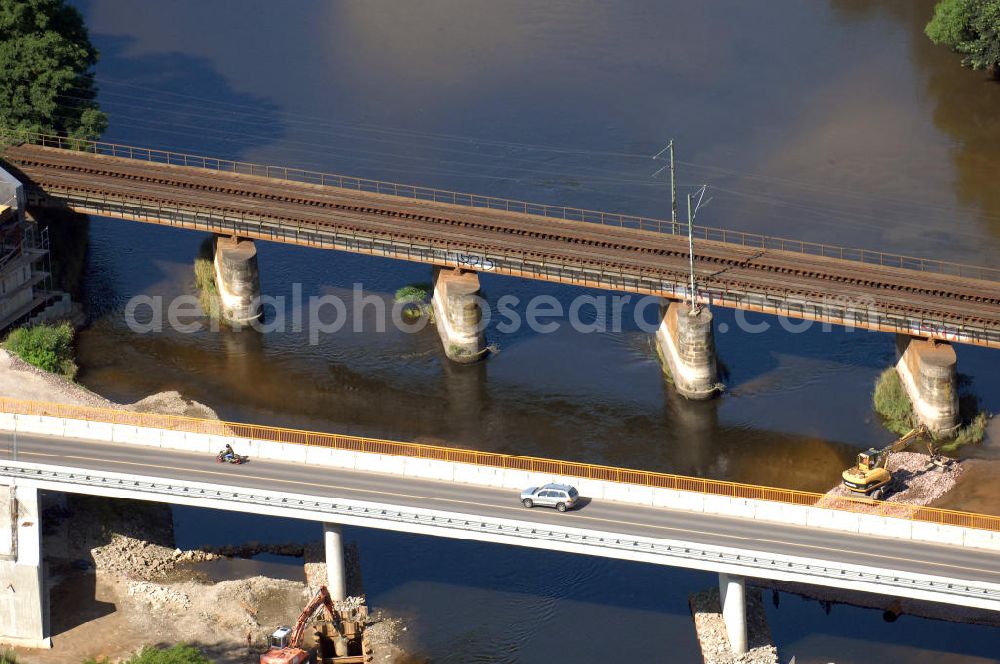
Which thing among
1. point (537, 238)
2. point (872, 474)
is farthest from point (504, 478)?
point (537, 238)

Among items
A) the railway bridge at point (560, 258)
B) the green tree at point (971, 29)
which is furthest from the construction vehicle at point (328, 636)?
the green tree at point (971, 29)

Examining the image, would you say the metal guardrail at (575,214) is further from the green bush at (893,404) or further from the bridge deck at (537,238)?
the green bush at (893,404)

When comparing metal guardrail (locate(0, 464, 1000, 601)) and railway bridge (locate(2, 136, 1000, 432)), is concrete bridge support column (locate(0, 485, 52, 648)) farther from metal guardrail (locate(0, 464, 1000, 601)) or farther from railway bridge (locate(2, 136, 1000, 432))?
railway bridge (locate(2, 136, 1000, 432))

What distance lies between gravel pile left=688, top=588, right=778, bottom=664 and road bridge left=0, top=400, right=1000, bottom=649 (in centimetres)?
104

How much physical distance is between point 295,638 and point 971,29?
9875cm

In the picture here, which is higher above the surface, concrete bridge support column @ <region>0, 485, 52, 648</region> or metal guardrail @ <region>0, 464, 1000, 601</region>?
metal guardrail @ <region>0, 464, 1000, 601</region>

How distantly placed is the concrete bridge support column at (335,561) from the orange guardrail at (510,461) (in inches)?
231

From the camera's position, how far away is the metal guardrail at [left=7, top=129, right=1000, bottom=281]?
131875 mm

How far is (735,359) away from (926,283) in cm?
1354

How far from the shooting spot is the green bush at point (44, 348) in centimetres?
11938

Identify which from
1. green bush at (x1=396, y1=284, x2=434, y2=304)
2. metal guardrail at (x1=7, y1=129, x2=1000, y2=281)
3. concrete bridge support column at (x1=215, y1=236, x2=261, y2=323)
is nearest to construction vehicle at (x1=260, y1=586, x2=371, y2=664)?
concrete bridge support column at (x1=215, y1=236, x2=261, y2=323)

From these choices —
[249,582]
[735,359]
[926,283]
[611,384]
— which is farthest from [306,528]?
[926,283]

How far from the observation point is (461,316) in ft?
399

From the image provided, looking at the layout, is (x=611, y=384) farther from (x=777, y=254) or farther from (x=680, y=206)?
(x=680, y=206)
